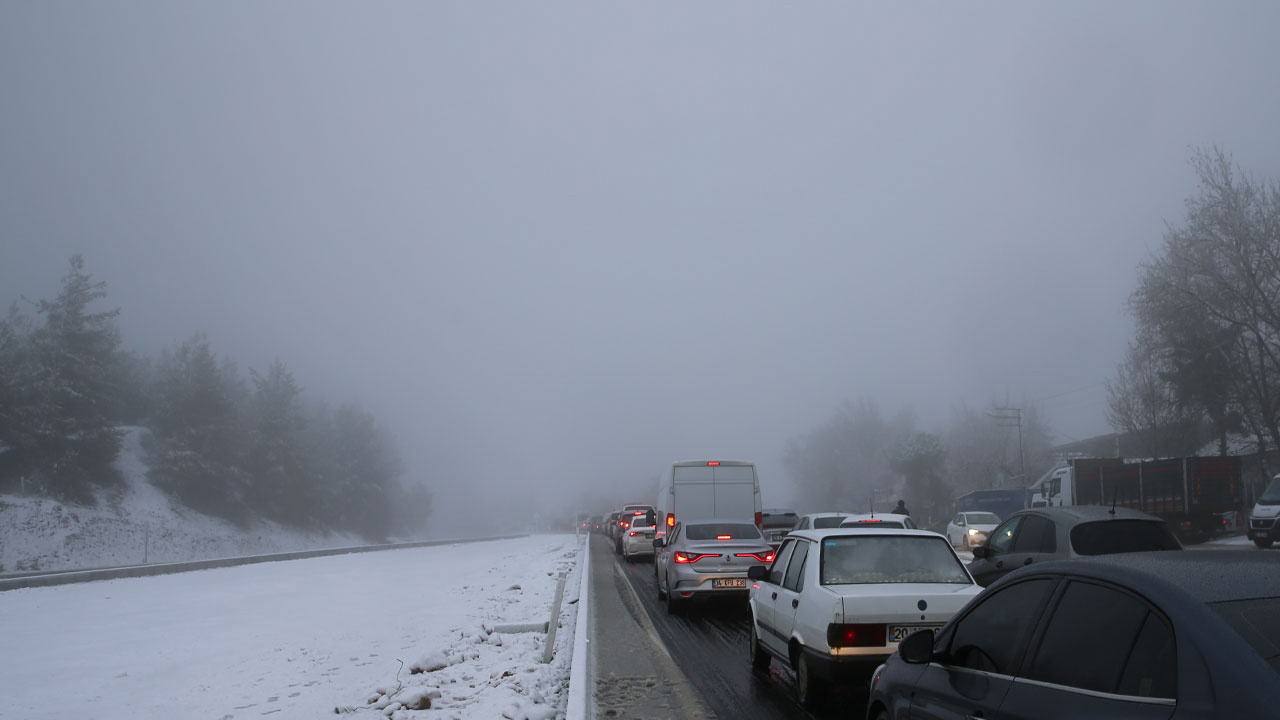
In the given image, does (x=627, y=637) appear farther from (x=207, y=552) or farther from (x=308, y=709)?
(x=207, y=552)

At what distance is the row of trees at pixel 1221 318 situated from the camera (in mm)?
38969

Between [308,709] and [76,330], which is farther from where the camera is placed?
[76,330]

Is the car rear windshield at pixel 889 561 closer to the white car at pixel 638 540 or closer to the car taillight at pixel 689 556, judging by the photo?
the car taillight at pixel 689 556

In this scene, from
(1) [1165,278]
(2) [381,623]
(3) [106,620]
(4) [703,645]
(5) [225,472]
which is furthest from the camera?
(5) [225,472]

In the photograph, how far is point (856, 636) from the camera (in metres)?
7.46

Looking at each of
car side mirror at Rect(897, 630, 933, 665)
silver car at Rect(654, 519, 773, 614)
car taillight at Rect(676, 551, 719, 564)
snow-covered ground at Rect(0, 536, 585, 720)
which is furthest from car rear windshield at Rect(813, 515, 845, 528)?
car side mirror at Rect(897, 630, 933, 665)

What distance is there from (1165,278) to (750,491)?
29566 mm

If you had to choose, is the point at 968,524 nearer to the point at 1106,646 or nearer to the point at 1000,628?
the point at 1000,628

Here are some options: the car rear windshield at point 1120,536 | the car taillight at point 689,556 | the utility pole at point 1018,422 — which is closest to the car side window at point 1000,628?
the car rear windshield at point 1120,536

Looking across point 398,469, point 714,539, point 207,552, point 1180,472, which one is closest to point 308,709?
point 714,539

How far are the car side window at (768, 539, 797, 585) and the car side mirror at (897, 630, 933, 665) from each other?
16.6 feet

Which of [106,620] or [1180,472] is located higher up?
[1180,472]

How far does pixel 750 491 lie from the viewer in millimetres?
24141

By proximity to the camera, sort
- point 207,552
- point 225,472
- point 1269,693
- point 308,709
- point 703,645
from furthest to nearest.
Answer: point 225,472
point 207,552
point 703,645
point 308,709
point 1269,693
